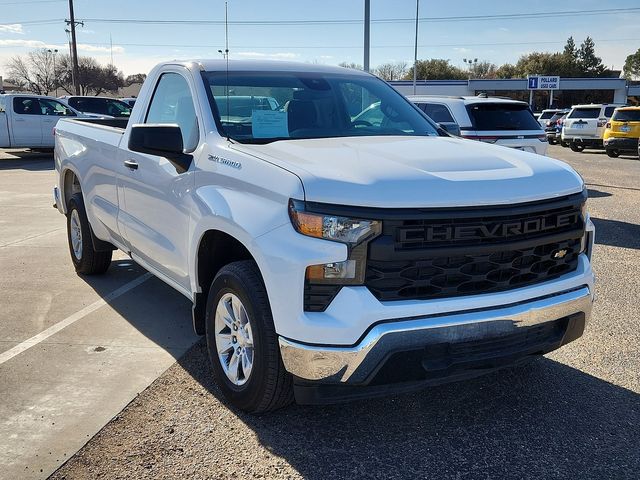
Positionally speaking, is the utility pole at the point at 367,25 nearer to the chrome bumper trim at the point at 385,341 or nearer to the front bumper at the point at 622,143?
the front bumper at the point at 622,143

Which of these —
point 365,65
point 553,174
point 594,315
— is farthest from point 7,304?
point 365,65

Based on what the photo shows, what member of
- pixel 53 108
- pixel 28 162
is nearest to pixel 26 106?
pixel 53 108

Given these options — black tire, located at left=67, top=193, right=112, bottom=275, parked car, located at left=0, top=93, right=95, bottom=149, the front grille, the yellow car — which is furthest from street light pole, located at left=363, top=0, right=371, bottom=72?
the front grille

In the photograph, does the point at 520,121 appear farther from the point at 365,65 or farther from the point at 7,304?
the point at 7,304

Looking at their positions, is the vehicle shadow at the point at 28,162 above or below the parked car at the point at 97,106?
below

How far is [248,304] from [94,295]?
311 cm

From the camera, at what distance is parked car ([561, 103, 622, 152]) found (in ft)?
77.5

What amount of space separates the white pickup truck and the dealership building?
50.3 m

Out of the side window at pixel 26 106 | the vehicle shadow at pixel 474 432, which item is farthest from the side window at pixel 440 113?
the side window at pixel 26 106

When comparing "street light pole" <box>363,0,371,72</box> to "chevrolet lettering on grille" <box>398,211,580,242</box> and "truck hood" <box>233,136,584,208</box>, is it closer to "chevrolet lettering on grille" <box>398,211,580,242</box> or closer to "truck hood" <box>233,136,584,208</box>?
"truck hood" <box>233,136,584,208</box>

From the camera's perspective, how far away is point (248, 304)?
315 centimetres

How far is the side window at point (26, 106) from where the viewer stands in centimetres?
1886

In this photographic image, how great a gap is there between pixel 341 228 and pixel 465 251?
0.60 m

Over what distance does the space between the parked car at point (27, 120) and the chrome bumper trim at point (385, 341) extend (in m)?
18.4
